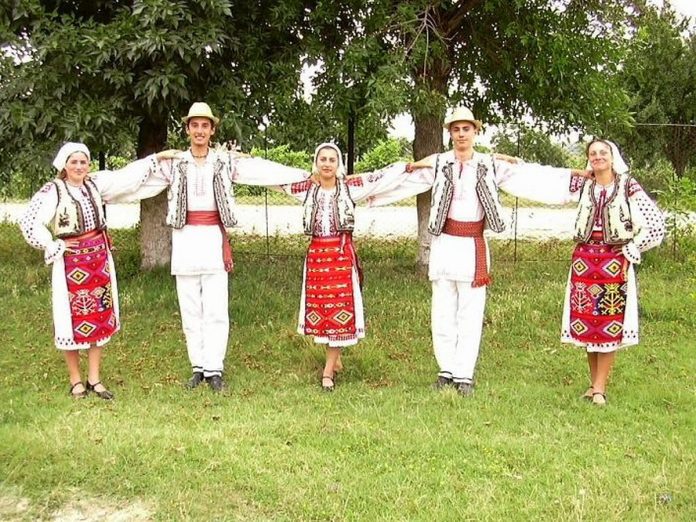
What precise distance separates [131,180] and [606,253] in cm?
299

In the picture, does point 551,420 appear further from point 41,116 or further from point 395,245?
point 395,245

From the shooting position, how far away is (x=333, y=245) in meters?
5.51

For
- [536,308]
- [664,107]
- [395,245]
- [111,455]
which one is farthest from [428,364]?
[664,107]

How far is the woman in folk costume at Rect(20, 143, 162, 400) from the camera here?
203 inches

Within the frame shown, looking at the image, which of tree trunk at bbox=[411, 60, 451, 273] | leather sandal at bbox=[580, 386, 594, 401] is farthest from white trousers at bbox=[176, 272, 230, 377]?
tree trunk at bbox=[411, 60, 451, 273]

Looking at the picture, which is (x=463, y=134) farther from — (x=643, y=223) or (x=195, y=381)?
(x=195, y=381)

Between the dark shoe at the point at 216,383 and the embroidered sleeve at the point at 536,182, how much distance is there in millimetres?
2185

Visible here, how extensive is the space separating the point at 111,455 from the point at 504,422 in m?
2.17

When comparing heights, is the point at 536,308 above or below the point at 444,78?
below

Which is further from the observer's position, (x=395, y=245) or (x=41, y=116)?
(x=395, y=245)

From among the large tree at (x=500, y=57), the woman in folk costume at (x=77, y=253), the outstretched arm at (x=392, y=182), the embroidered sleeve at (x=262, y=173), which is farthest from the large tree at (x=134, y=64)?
the outstretched arm at (x=392, y=182)

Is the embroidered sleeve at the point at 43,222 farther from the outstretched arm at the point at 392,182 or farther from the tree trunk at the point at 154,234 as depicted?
the tree trunk at the point at 154,234

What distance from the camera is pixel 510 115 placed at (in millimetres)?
9195

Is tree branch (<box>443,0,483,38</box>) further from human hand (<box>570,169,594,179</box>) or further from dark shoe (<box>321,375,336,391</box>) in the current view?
dark shoe (<box>321,375,336,391</box>)
